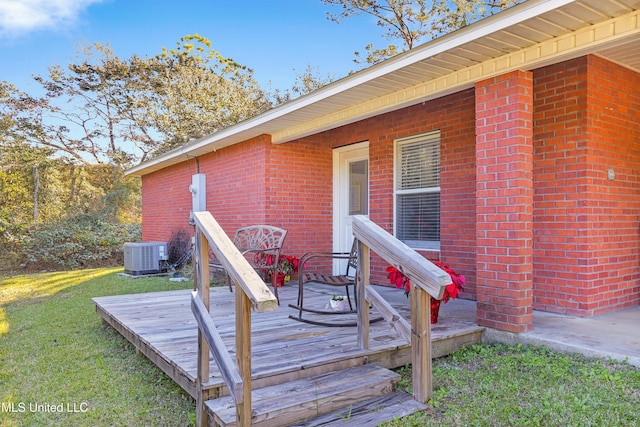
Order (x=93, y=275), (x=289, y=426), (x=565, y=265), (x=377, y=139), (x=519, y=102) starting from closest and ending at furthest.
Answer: (x=289, y=426)
(x=519, y=102)
(x=565, y=265)
(x=377, y=139)
(x=93, y=275)

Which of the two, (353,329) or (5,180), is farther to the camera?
(5,180)

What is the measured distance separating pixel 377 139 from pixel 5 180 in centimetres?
1311

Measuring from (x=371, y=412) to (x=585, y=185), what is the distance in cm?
285

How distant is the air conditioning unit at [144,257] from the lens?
27.0 ft

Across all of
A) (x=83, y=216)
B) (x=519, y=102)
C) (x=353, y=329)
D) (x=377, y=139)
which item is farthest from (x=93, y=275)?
(x=519, y=102)

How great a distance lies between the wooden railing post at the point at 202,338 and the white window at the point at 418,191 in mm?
3476

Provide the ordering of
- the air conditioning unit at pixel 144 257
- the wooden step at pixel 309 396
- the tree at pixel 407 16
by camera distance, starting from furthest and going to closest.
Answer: the tree at pixel 407 16, the air conditioning unit at pixel 144 257, the wooden step at pixel 309 396

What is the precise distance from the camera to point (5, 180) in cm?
1327

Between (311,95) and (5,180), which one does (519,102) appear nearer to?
(311,95)

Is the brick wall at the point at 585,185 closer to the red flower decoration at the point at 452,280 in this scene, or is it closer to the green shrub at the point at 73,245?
the red flower decoration at the point at 452,280

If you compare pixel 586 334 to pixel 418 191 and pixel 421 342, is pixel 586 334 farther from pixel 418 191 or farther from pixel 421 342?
pixel 418 191

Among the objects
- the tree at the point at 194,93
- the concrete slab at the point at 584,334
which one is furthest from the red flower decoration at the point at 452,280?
the tree at the point at 194,93

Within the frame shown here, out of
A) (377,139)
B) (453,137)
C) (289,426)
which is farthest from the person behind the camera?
(377,139)

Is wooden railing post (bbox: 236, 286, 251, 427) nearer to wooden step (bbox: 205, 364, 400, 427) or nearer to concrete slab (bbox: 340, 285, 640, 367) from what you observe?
wooden step (bbox: 205, 364, 400, 427)
